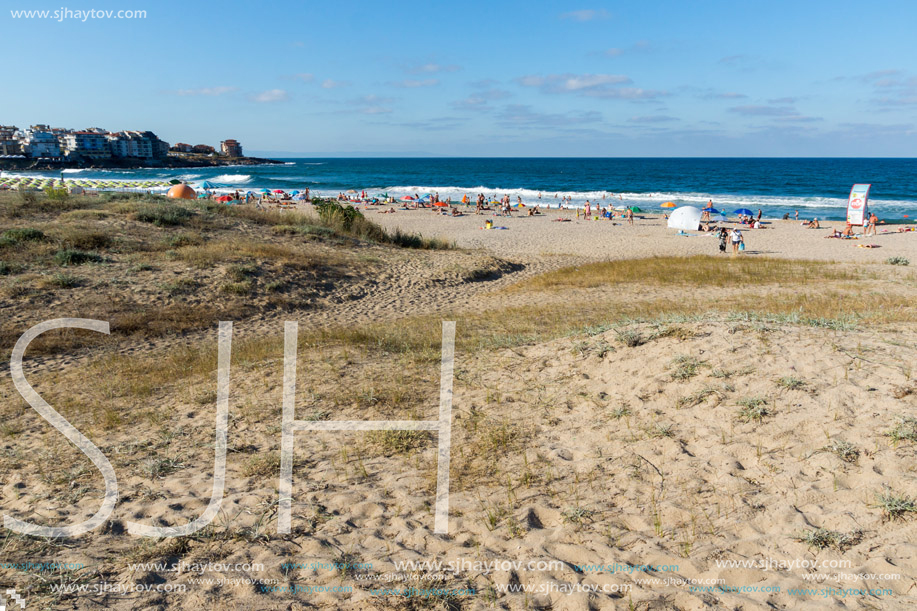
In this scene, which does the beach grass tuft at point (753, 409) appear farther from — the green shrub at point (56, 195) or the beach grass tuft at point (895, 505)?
the green shrub at point (56, 195)

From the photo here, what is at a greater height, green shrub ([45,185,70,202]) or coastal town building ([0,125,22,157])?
coastal town building ([0,125,22,157])

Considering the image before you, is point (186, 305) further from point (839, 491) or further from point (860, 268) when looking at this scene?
point (860, 268)

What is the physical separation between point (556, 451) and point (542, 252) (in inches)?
686

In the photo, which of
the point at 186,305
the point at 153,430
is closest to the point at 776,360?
the point at 153,430

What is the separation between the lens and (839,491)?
12.7 ft

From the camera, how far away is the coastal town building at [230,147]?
176 metres

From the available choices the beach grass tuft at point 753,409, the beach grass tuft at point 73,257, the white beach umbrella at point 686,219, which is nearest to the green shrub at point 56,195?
the beach grass tuft at point 73,257

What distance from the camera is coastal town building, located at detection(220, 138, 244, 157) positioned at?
17600cm

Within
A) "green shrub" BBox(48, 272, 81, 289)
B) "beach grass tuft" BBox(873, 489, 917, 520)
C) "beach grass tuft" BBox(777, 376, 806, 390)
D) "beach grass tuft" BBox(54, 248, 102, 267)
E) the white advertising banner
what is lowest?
"beach grass tuft" BBox(873, 489, 917, 520)

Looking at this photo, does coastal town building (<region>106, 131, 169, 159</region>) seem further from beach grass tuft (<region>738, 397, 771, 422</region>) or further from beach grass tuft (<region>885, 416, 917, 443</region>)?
beach grass tuft (<region>885, 416, 917, 443</region>)

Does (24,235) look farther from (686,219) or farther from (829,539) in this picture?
(686,219)

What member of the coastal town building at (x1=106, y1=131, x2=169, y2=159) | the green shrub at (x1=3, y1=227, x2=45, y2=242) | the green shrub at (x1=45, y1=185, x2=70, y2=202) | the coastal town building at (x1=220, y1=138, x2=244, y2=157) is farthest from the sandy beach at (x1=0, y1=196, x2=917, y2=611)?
the coastal town building at (x1=220, y1=138, x2=244, y2=157)

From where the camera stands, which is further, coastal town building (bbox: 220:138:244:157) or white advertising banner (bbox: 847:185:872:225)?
coastal town building (bbox: 220:138:244:157)

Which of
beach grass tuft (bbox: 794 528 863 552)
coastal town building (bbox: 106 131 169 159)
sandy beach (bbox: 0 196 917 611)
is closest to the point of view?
sandy beach (bbox: 0 196 917 611)
